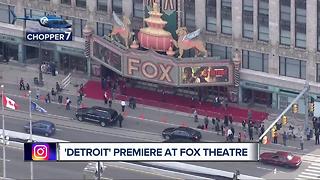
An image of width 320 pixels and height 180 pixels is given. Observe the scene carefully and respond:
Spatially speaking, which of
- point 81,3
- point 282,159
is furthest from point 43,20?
point 81,3

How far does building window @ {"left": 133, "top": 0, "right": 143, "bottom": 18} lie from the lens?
18750 centimetres

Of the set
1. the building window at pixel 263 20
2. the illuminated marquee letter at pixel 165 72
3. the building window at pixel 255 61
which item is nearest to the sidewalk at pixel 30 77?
the illuminated marquee letter at pixel 165 72

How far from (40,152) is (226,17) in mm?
55966

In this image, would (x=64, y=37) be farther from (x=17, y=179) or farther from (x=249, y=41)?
(x=249, y=41)

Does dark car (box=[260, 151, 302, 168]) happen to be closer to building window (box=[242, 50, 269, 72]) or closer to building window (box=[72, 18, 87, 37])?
building window (box=[242, 50, 269, 72])

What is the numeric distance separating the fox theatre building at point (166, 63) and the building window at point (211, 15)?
191cm

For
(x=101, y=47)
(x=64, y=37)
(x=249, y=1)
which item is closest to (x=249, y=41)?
(x=249, y=1)

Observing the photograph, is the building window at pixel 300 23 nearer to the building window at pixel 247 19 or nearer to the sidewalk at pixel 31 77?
the building window at pixel 247 19

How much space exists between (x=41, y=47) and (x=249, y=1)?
1245 inches

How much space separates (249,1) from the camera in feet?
586

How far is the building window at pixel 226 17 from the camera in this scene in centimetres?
18025

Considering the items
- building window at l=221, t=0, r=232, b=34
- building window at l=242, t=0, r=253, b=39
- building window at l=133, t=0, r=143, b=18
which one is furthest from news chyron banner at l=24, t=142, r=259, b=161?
building window at l=133, t=0, r=143, b=18

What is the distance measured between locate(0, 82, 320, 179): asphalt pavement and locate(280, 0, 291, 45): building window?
11.1 meters

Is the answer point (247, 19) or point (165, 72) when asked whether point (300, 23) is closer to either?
point (247, 19)
